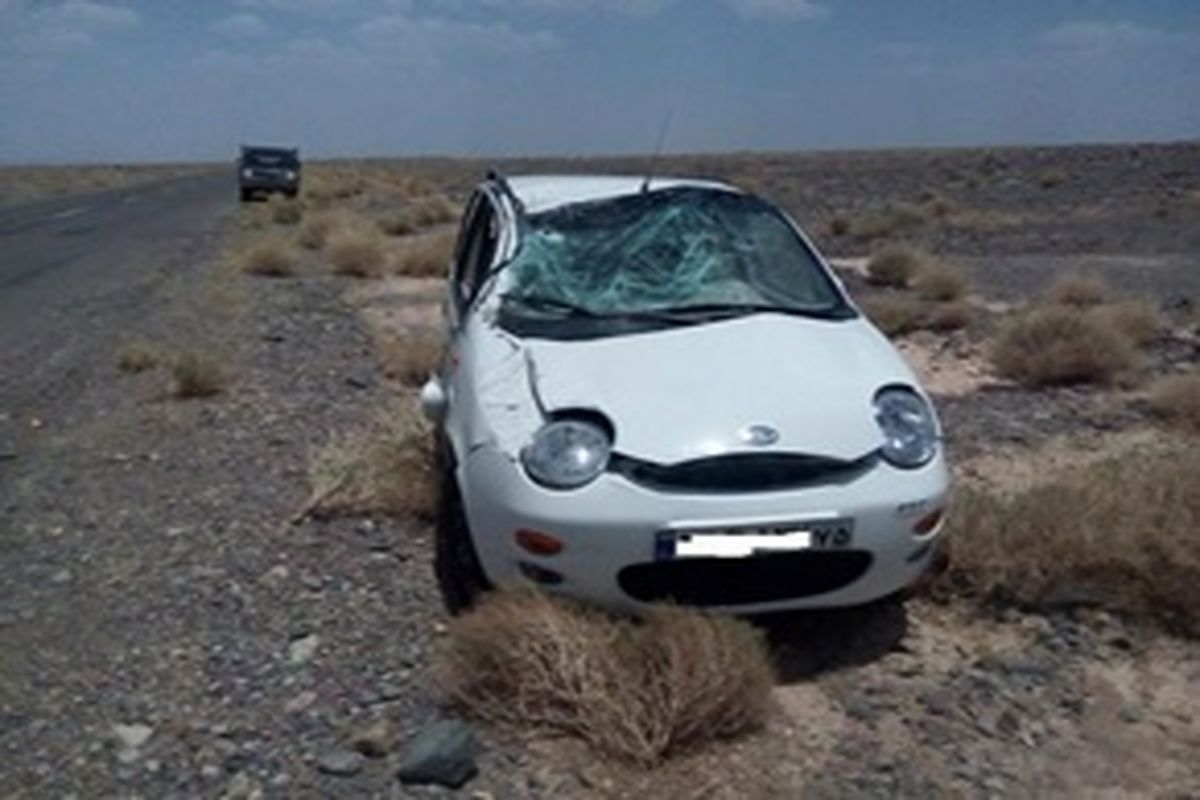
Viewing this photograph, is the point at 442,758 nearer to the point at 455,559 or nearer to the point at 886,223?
the point at 455,559

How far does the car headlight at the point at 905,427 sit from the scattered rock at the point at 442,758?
1.71 metres

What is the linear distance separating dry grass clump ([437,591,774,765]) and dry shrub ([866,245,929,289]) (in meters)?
14.0

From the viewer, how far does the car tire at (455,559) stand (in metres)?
4.36

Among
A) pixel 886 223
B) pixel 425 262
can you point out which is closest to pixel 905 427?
pixel 425 262

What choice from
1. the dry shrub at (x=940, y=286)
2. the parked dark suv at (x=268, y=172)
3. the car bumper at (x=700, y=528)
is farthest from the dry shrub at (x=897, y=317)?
the parked dark suv at (x=268, y=172)

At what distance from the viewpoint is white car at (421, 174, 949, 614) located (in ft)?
12.2

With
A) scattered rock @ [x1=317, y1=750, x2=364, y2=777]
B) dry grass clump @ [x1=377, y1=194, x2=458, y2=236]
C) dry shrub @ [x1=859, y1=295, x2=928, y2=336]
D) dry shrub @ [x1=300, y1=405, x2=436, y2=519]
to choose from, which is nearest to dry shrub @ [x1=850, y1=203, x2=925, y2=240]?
dry grass clump @ [x1=377, y1=194, x2=458, y2=236]

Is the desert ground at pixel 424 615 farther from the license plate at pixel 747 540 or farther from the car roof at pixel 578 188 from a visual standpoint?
the car roof at pixel 578 188

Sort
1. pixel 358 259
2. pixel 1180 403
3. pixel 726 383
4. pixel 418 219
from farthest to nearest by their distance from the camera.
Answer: pixel 418 219, pixel 358 259, pixel 1180 403, pixel 726 383

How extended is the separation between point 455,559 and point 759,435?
4.94 ft

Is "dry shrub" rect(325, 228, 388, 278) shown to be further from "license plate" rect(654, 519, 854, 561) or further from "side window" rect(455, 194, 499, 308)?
"license plate" rect(654, 519, 854, 561)

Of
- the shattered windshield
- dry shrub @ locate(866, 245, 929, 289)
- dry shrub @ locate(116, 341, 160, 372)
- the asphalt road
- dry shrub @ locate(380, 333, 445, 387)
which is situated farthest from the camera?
dry shrub @ locate(866, 245, 929, 289)

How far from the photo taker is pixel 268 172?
149 ft

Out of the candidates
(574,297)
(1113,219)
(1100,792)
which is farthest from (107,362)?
(1113,219)
